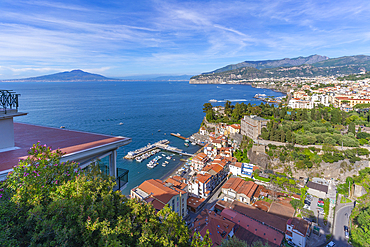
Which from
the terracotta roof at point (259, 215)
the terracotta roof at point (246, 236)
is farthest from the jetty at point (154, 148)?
the terracotta roof at point (246, 236)

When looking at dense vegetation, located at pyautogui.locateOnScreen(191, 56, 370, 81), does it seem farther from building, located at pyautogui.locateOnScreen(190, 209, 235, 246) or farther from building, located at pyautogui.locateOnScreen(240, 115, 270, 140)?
building, located at pyautogui.locateOnScreen(190, 209, 235, 246)

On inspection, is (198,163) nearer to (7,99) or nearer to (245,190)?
(245,190)

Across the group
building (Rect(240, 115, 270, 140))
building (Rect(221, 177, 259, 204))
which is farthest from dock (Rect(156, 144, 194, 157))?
building (Rect(221, 177, 259, 204))

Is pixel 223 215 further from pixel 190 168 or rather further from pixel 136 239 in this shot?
pixel 136 239

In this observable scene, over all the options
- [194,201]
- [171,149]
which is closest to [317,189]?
[194,201]

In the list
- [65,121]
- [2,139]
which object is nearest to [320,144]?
[2,139]

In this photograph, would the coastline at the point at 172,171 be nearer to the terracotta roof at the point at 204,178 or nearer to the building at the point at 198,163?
the building at the point at 198,163
